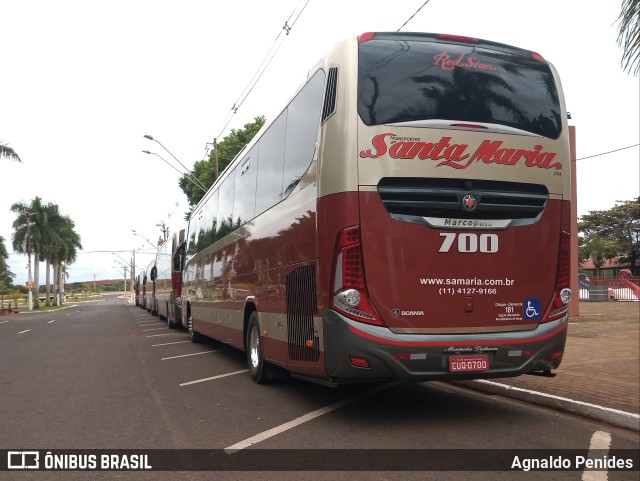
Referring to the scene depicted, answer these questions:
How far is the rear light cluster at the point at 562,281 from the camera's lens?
20.5 ft

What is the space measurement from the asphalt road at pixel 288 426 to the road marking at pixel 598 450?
30 mm

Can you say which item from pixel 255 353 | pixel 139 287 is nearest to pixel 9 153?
pixel 139 287

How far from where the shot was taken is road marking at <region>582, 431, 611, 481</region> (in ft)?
14.7

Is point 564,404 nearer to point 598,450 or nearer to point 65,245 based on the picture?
point 598,450

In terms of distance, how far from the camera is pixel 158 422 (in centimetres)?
641

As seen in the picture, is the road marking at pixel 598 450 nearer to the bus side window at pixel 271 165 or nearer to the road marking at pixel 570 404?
the road marking at pixel 570 404

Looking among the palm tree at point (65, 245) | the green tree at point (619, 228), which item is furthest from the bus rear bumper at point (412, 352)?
the palm tree at point (65, 245)

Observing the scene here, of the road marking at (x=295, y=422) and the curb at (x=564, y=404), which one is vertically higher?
the curb at (x=564, y=404)

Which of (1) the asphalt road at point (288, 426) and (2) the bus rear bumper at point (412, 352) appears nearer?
(1) the asphalt road at point (288, 426)

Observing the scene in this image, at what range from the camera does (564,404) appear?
6.42m

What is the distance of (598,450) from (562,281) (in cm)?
187

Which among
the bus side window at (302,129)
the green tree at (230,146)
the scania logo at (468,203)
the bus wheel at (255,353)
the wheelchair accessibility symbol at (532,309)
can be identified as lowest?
the bus wheel at (255,353)

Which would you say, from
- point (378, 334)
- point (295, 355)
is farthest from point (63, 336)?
point (378, 334)

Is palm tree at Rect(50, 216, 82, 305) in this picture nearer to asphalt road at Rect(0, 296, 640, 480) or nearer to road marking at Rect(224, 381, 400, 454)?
asphalt road at Rect(0, 296, 640, 480)
